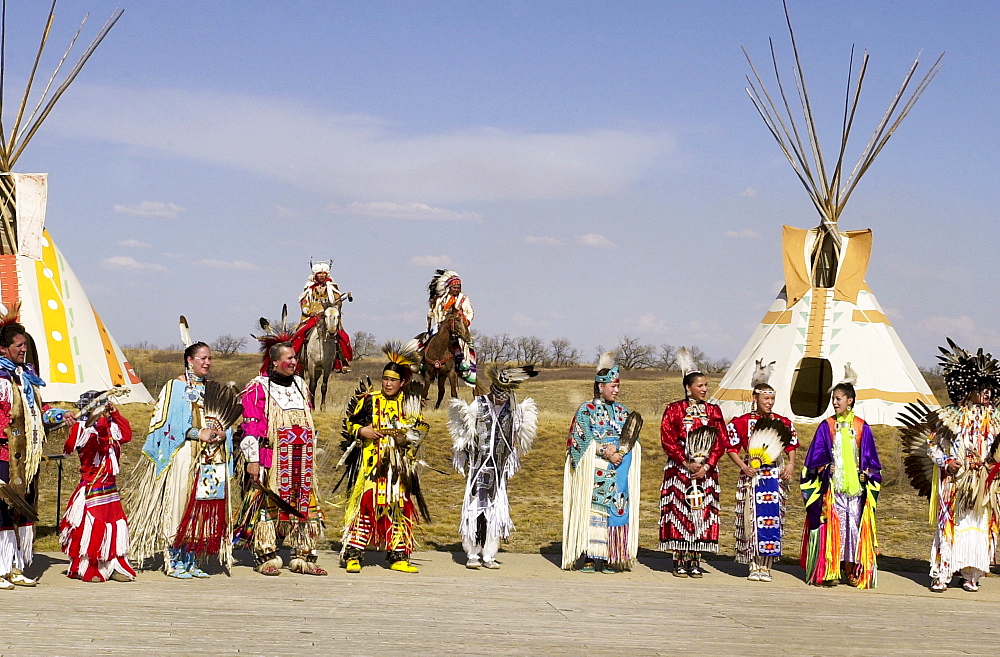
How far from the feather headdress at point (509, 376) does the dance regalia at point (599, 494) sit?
1.49 ft

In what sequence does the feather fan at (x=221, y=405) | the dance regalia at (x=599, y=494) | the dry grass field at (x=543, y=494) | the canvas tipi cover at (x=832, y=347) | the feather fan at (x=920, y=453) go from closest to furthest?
the feather fan at (x=221, y=405) → the dance regalia at (x=599, y=494) → the feather fan at (x=920, y=453) → the dry grass field at (x=543, y=494) → the canvas tipi cover at (x=832, y=347)

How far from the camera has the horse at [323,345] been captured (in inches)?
444

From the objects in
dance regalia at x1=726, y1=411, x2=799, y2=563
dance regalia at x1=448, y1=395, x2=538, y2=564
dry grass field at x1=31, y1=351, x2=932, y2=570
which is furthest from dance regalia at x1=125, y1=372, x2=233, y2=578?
dance regalia at x1=726, y1=411, x2=799, y2=563

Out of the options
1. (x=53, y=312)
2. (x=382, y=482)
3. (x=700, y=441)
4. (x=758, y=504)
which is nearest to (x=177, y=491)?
(x=382, y=482)

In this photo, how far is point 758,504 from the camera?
7.33 metres

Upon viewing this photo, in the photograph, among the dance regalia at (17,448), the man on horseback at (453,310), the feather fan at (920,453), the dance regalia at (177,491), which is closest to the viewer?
the dance regalia at (17,448)

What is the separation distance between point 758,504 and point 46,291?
8.12 m

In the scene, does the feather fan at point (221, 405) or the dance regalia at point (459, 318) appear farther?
the dance regalia at point (459, 318)

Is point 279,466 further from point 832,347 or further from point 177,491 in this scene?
point 832,347

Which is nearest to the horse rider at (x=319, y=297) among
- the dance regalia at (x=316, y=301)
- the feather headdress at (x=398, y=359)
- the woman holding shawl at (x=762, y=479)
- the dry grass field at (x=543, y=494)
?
the dance regalia at (x=316, y=301)

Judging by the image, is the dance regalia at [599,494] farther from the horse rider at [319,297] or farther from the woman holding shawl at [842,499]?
the horse rider at [319,297]

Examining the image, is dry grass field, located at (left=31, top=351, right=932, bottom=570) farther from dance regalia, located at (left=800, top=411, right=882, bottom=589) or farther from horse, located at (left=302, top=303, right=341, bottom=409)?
dance regalia, located at (left=800, top=411, right=882, bottom=589)

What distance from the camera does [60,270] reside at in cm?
1210

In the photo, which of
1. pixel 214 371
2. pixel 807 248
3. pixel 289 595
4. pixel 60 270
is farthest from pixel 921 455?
pixel 214 371
